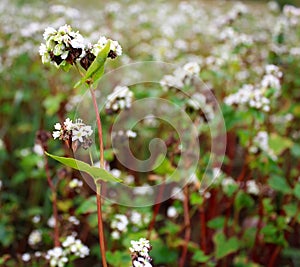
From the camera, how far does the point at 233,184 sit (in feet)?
7.00

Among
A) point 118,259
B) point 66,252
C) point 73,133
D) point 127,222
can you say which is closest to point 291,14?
point 127,222

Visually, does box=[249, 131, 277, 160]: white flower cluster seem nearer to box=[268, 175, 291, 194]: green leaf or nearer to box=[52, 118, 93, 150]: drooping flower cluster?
box=[268, 175, 291, 194]: green leaf

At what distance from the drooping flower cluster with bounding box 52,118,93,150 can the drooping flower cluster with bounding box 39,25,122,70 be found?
0.46ft

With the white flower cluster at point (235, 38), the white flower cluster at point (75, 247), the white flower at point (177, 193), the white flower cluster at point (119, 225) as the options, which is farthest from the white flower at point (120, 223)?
the white flower cluster at point (235, 38)

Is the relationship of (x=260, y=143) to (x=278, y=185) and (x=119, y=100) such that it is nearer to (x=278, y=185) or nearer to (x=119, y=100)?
(x=278, y=185)

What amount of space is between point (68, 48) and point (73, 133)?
0.20 m

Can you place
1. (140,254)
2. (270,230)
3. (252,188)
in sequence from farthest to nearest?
(252,188) → (270,230) → (140,254)

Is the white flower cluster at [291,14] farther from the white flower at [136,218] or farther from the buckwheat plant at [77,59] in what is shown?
the buckwheat plant at [77,59]

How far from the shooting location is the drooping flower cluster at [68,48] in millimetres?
1148

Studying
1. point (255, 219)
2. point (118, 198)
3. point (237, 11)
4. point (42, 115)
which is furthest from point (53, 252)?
point (237, 11)

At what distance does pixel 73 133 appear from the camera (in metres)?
1.20

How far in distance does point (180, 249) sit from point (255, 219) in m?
0.42

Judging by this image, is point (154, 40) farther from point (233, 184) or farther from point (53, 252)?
point (53, 252)

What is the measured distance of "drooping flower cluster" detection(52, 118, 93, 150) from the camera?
3.88 ft
